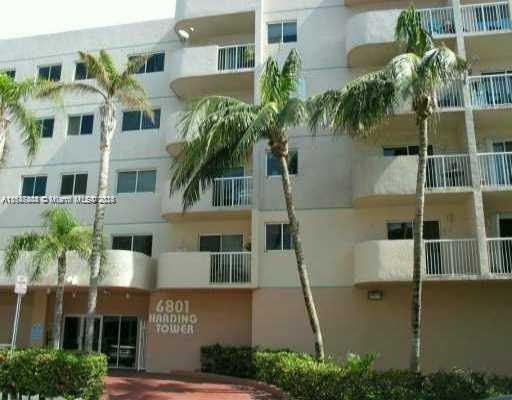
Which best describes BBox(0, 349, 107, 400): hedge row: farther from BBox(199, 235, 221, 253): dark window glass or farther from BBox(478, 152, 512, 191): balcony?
BBox(478, 152, 512, 191): balcony

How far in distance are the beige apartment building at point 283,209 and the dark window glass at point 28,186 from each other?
70 millimetres

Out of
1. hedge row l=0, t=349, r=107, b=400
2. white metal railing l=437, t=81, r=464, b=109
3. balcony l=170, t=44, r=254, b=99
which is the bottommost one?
hedge row l=0, t=349, r=107, b=400

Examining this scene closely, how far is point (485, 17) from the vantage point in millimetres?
20656

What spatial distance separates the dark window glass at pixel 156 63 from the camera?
82.2 ft

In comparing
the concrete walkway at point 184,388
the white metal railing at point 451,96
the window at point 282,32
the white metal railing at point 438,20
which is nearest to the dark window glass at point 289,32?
the window at point 282,32

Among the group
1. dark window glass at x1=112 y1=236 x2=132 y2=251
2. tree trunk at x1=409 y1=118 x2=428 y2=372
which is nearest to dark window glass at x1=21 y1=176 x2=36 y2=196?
dark window glass at x1=112 y1=236 x2=132 y2=251

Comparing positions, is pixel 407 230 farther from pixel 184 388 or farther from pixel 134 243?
pixel 134 243

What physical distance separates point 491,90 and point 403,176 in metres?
4.50

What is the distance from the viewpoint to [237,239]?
71.6 ft

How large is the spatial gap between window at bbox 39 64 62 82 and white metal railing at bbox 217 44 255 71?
28.3 ft

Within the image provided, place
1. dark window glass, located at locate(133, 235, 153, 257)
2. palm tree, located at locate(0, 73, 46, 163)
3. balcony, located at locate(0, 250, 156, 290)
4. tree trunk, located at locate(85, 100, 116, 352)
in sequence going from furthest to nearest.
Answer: dark window glass, located at locate(133, 235, 153, 257), balcony, located at locate(0, 250, 156, 290), palm tree, located at locate(0, 73, 46, 163), tree trunk, located at locate(85, 100, 116, 352)

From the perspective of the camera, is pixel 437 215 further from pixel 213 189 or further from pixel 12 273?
pixel 12 273

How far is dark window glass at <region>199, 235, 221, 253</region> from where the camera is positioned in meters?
22.0

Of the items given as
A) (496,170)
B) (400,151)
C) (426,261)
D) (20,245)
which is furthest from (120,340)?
(496,170)
